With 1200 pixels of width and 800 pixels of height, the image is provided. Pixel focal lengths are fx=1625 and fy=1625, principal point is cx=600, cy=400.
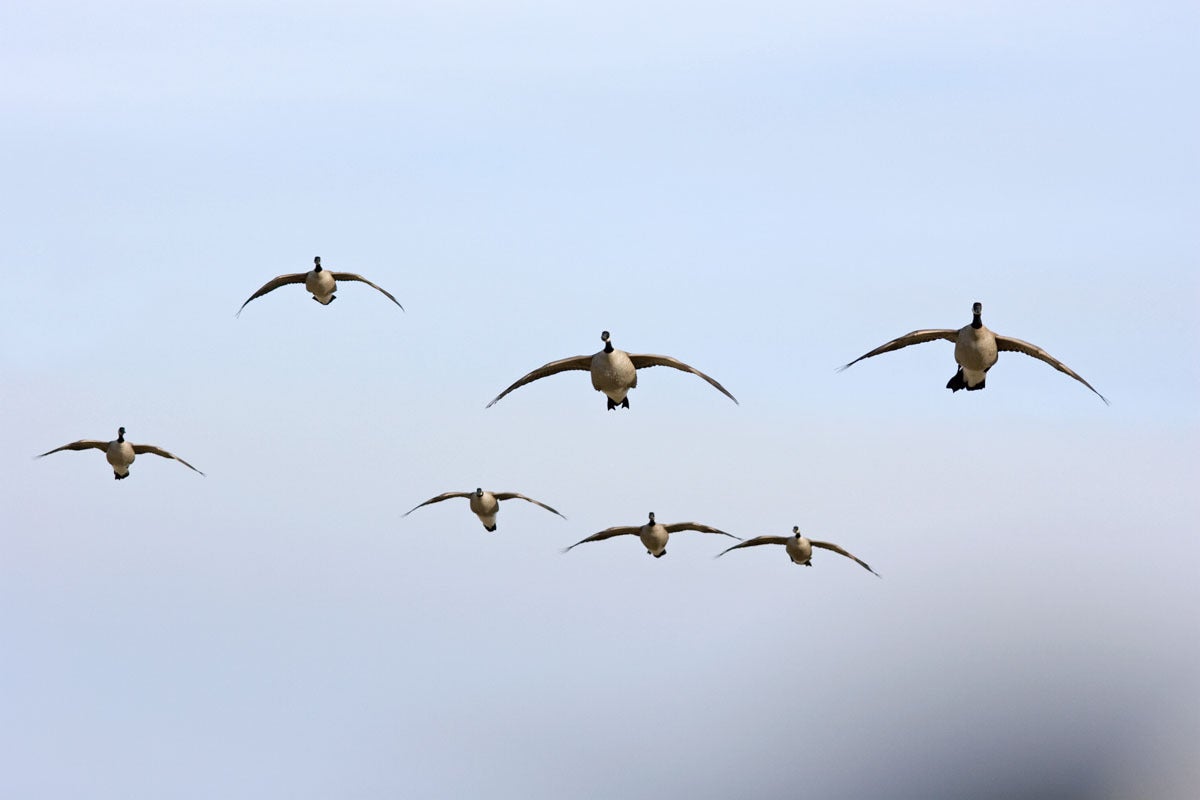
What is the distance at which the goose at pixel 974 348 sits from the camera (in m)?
42.0

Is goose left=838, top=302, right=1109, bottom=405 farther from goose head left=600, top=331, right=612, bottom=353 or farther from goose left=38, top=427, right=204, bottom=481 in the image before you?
goose left=38, top=427, right=204, bottom=481

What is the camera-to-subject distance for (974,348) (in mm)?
42000

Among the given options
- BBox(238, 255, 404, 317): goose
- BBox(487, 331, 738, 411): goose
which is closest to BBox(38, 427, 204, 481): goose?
BBox(238, 255, 404, 317): goose

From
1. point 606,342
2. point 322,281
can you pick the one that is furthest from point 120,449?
point 606,342

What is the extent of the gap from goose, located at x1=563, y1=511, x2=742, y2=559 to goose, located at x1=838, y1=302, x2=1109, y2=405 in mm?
17712

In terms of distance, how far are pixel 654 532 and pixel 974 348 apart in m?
21.2

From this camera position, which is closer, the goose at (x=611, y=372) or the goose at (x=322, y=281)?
the goose at (x=611, y=372)

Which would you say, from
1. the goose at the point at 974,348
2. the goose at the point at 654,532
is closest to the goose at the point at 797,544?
the goose at the point at 654,532

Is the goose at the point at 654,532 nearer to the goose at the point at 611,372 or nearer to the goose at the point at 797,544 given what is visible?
the goose at the point at 797,544

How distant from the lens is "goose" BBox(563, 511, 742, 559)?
60812 mm

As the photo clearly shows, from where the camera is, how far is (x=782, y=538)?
6266cm

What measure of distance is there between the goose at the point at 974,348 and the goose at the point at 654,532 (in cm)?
1771

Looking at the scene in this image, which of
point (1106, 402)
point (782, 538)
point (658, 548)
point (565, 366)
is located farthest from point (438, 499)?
point (1106, 402)

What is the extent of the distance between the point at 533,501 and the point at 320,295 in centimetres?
1092
